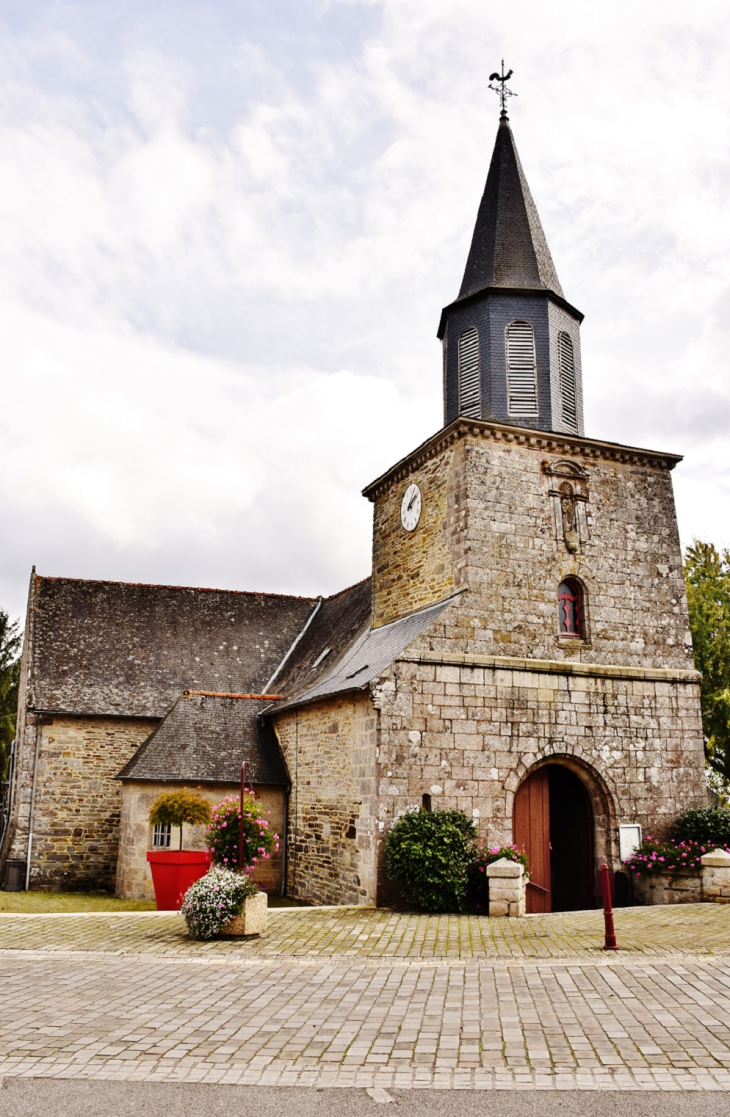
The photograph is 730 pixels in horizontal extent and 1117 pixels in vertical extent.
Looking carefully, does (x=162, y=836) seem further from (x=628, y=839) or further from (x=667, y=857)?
(x=667, y=857)

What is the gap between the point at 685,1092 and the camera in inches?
200

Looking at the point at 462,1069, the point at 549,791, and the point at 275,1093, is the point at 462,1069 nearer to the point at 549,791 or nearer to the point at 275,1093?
the point at 275,1093

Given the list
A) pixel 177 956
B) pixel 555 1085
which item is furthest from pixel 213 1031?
pixel 177 956

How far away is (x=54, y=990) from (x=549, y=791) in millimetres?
9997

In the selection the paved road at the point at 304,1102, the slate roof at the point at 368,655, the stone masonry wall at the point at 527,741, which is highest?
the slate roof at the point at 368,655

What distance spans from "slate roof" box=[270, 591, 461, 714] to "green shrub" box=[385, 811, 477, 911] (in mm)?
2334

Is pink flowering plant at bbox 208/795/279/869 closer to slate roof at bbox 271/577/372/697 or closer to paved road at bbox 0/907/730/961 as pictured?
paved road at bbox 0/907/730/961

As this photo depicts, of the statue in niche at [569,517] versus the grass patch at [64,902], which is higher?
the statue in niche at [569,517]

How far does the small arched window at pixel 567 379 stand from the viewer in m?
16.6

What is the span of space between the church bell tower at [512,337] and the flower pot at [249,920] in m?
9.46

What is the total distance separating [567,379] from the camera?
16.8 m

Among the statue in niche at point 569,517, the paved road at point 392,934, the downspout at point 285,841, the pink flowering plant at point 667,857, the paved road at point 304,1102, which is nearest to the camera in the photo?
the paved road at point 304,1102

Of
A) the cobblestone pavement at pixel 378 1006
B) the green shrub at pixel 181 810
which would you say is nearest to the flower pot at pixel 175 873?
the green shrub at pixel 181 810

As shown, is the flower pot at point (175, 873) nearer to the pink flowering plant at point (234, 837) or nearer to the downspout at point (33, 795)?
the pink flowering plant at point (234, 837)
